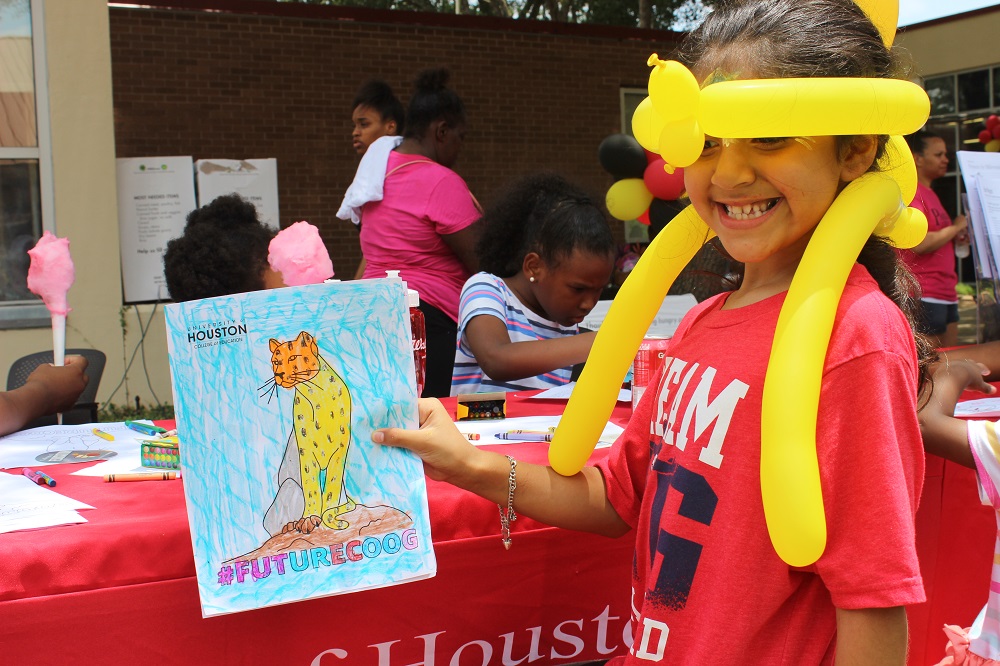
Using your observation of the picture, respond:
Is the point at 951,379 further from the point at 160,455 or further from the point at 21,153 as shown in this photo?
the point at 21,153

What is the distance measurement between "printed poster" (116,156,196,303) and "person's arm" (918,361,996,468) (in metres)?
7.06

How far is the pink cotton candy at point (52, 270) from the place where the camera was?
2301mm

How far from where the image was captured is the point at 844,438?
1061 millimetres

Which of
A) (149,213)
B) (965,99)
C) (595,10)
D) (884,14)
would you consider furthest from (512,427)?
(595,10)

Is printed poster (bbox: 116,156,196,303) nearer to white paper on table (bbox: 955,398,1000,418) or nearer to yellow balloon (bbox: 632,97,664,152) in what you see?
white paper on table (bbox: 955,398,1000,418)

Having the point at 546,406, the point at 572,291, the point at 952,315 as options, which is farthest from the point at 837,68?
the point at 952,315

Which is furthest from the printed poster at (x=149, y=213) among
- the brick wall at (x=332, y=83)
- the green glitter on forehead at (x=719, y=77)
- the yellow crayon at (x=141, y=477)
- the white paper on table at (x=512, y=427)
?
the green glitter on forehead at (x=719, y=77)

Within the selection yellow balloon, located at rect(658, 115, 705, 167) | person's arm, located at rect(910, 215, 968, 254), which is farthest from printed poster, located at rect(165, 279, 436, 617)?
person's arm, located at rect(910, 215, 968, 254)

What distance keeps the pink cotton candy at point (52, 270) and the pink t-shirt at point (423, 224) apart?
5.53ft

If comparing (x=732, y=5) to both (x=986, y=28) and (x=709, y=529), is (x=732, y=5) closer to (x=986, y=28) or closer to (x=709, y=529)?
(x=709, y=529)

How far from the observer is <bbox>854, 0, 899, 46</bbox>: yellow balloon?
1360 millimetres

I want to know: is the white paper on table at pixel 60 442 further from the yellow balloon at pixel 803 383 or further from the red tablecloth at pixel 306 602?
the yellow balloon at pixel 803 383

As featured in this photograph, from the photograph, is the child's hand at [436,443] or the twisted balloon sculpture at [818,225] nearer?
the twisted balloon sculpture at [818,225]

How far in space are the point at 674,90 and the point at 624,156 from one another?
13.8 feet
